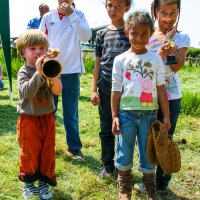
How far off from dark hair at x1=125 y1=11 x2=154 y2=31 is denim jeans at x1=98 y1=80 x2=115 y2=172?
64cm

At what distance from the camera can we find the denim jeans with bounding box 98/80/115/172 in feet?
9.10

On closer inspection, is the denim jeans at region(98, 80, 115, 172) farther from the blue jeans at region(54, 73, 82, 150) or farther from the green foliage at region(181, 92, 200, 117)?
the green foliage at region(181, 92, 200, 117)

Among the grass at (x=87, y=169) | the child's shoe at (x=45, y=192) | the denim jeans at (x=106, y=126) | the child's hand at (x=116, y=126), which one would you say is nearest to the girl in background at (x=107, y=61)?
the denim jeans at (x=106, y=126)

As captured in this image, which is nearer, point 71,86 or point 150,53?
point 150,53

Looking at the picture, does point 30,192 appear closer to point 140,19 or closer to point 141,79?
point 141,79

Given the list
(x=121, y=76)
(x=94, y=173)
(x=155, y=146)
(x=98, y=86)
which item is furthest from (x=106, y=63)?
(x=94, y=173)

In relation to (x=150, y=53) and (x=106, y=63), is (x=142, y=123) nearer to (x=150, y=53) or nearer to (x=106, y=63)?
(x=150, y=53)

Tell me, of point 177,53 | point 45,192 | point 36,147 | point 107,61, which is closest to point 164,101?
point 177,53

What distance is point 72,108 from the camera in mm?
3283

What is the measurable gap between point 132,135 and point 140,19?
0.78 metres

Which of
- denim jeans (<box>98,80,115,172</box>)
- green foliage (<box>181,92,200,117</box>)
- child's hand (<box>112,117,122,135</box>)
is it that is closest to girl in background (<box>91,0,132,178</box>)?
denim jeans (<box>98,80,115,172</box>)

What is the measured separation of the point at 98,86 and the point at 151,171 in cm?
85

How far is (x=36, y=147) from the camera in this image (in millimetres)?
2389

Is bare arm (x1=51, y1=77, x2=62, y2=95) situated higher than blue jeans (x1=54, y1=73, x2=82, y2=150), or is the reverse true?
bare arm (x1=51, y1=77, x2=62, y2=95)
